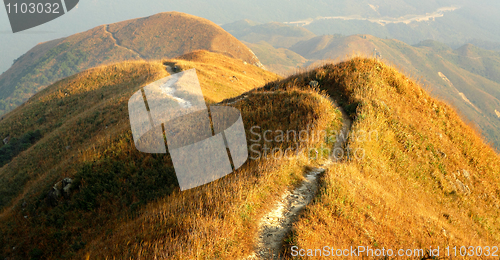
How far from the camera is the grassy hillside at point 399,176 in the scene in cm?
587

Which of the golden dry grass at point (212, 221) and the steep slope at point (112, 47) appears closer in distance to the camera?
the golden dry grass at point (212, 221)

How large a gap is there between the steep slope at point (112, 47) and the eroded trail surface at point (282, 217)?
147673 millimetres

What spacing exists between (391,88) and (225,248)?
43.8ft

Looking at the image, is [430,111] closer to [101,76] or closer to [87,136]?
[87,136]

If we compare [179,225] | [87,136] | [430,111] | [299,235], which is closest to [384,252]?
[299,235]

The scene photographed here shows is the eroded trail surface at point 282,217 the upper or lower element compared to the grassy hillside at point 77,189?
upper

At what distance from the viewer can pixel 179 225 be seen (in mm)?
5707
